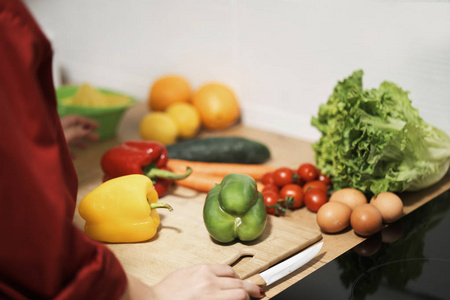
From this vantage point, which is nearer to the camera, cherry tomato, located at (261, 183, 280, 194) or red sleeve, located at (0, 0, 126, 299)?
red sleeve, located at (0, 0, 126, 299)

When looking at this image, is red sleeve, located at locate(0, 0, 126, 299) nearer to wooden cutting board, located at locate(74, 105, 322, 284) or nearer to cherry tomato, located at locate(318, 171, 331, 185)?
wooden cutting board, located at locate(74, 105, 322, 284)

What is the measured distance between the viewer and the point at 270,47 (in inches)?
66.7

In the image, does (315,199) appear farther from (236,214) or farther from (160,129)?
(160,129)

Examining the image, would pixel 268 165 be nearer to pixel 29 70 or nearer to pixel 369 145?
pixel 369 145

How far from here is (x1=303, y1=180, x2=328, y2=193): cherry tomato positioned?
50.6 inches

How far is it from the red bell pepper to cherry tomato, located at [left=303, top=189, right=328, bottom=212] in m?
0.30

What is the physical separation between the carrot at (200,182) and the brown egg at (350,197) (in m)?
0.22

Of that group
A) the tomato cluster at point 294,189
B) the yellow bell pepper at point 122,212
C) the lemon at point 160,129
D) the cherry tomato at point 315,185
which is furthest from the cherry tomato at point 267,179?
the lemon at point 160,129

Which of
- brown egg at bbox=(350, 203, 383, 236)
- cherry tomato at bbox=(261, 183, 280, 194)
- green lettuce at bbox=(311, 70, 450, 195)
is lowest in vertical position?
cherry tomato at bbox=(261, 183, 280, 194)

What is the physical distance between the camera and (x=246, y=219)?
3.53 feet

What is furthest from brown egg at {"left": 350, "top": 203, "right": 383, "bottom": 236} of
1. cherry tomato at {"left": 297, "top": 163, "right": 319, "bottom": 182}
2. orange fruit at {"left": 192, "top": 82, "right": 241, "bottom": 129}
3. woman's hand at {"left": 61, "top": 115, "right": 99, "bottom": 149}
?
woman's hand at {"left": 61, "top": 115, "right": 99, "bottom": 149}

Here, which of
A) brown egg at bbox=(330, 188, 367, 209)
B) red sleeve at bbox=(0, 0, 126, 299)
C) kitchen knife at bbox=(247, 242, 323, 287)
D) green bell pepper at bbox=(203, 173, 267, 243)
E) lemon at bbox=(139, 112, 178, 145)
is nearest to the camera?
red sleeve at bbox=(0, 0, 126, 299)

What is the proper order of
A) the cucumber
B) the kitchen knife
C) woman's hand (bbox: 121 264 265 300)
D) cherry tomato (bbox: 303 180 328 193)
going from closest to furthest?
1. woman's hand (bbox: 121 264 265 300)
2. the kitchen knife
3. cherry tomato (bbox: 303 180 328 193)
4. the cucumber

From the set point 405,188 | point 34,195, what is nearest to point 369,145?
point 405,188
